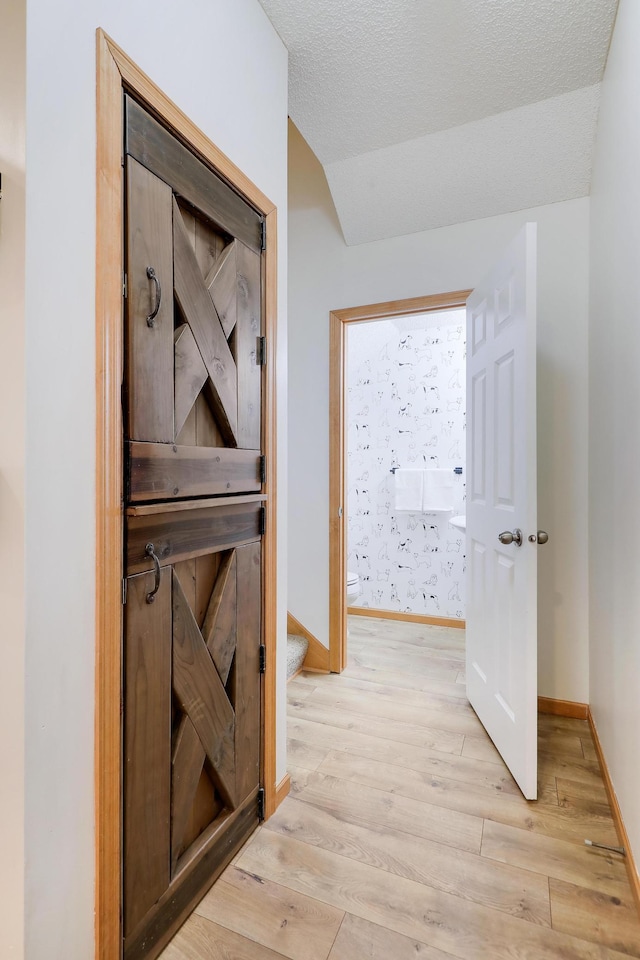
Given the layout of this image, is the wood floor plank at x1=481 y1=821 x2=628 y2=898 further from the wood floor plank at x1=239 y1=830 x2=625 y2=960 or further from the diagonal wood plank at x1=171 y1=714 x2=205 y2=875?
the diagonal wood plank at x1=171 y1=714 x2=205 y2=875

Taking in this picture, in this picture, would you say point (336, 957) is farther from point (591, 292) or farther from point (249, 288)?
point (591, 292)

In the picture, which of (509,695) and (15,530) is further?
(509,695)

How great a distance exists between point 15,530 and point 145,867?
862 millimetres

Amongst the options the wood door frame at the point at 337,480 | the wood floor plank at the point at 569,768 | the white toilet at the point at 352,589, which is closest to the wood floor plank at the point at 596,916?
the wood floor plank at the point at 569,768

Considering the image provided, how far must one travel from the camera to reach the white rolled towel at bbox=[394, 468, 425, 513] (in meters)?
3.80

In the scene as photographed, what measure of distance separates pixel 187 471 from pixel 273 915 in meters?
1.21

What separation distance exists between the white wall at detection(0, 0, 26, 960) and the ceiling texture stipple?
118 centimetres

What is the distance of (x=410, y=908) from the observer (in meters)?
1.26

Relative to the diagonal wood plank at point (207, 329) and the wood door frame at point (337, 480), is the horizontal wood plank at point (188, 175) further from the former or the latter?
the wood door frame at point (337, 480)

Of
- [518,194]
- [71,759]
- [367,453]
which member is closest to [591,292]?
[518,194]

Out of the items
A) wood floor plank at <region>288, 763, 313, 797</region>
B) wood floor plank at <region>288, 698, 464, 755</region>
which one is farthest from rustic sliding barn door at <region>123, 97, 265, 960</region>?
wood floor plank at <region>288, 698, 464, 755</region>

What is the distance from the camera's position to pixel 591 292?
7.29 feet

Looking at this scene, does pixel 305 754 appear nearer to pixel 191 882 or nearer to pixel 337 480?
pixel 191 882

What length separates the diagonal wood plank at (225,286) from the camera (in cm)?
133
